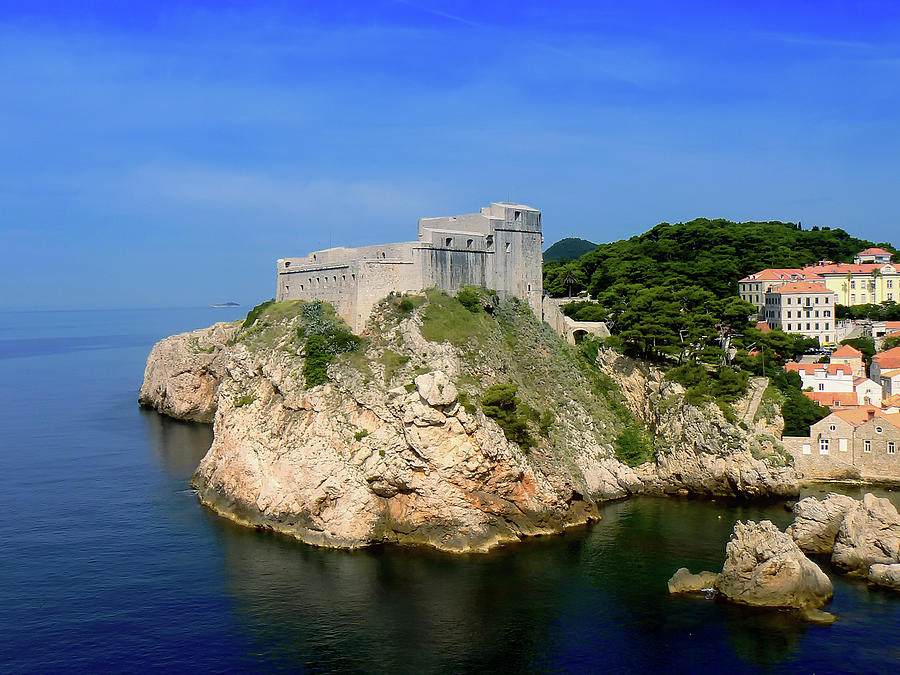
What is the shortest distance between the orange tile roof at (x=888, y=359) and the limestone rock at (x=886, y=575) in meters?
28.7

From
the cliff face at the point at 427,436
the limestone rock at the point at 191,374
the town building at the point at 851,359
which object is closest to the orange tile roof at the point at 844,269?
the town building at the point at 851,359

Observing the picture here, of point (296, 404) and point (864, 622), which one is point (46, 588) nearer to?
point (296, 404)

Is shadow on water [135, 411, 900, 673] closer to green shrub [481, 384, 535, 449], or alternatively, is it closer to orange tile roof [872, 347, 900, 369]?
green shrub [481, 384, 535, 449]

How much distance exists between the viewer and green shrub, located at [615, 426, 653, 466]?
55.2 metres

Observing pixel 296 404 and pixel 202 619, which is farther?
pixel 296 404

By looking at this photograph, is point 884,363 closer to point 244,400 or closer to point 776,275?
point 776,275

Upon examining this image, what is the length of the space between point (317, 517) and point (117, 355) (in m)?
135

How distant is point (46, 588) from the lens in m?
38.4

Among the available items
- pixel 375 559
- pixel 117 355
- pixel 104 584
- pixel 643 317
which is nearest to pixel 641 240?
pixel 643 317

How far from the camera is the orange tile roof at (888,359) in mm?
61969

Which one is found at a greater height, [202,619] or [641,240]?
[641,240]

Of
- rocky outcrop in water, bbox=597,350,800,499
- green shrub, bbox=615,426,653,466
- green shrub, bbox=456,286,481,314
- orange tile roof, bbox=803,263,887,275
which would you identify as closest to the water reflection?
green shrub, bbox=456,286,481,314

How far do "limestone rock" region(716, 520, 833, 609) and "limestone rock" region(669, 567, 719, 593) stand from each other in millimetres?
514

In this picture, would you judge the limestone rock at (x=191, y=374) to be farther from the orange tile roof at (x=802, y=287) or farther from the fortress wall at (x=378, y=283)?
the orange tile roof at (x=802, y=287)
